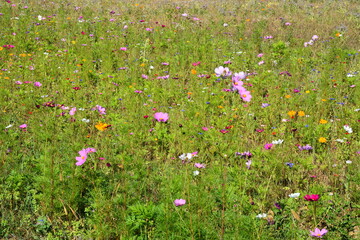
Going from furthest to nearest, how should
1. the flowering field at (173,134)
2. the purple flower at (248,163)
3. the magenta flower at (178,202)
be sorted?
the purple flower at (248,163) → the flowering field at (173,134) → the magenta flower at (178,202)

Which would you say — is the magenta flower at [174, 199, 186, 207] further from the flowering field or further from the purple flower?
the purple flower

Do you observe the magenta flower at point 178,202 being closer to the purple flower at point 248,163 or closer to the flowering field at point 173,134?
the flowering field at point 173,134

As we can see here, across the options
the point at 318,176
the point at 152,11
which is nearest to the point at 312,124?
the point at 318,176

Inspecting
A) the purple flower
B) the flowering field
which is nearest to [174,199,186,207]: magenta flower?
the flowering field

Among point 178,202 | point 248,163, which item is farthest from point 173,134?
point 178,202

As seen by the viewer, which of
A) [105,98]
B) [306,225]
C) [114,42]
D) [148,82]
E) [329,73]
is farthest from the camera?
[114,42]

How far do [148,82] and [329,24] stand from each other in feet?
20.5

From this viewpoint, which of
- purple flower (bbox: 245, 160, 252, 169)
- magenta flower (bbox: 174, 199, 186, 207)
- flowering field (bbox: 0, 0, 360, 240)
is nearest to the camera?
magenta flower (bbox: 174, 199, 186, 207)

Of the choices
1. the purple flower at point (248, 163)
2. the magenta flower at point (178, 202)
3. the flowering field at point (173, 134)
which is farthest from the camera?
the purple flower at point (248, 163)

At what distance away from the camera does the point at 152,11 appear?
9250 millimetres

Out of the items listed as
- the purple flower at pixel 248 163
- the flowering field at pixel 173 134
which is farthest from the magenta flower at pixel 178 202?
the purple flower at pixel 248 163

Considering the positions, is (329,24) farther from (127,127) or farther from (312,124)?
(127,127)

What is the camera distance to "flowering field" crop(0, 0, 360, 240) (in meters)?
2.06

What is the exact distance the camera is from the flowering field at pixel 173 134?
2.06 metres
